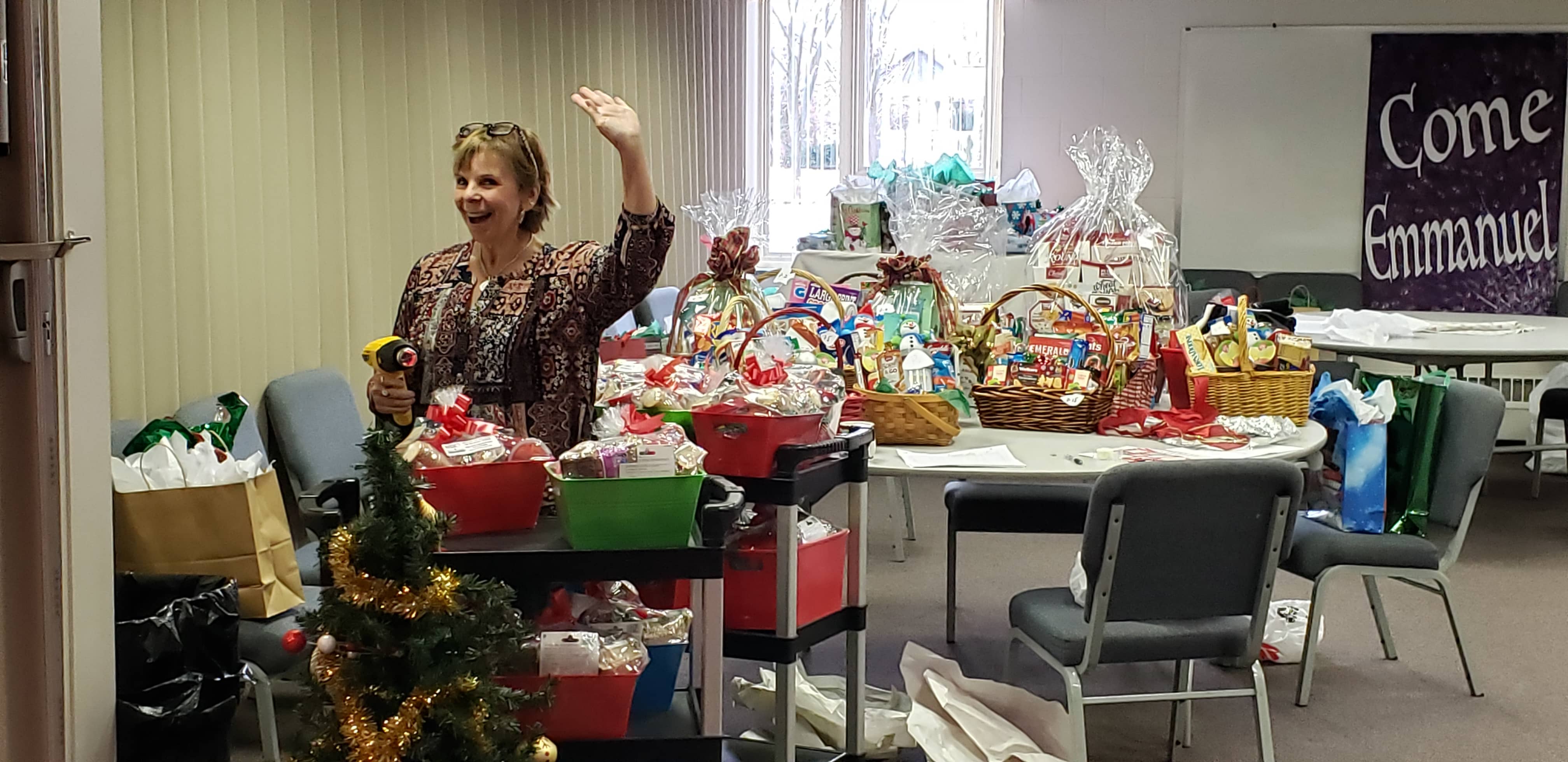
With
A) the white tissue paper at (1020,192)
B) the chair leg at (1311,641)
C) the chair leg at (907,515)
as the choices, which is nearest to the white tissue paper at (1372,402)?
the chair leg at (1311,641)

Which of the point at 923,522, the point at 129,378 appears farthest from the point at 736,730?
the point at 923,522

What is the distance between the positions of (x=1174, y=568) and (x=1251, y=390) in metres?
0.90

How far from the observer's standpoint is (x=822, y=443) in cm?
272

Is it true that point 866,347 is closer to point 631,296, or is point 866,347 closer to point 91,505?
point 631,296

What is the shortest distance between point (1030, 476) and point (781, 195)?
15.7 ft

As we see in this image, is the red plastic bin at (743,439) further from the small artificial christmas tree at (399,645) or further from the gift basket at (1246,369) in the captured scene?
the gift basket at (1246,369)

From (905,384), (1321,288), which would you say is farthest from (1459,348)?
(905,384)

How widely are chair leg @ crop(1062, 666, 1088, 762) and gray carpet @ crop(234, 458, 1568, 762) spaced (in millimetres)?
491

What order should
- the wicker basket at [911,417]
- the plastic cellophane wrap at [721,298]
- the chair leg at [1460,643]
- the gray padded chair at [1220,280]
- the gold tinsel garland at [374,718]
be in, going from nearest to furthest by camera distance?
1. the gold tinsel garland at [374,718]
2. the wicker basket at [911,417]
3. the chair leg at [1460,643]
4. the plastic cellophane wrap at [721,298]
5. the gray padded chair at [1220,280]

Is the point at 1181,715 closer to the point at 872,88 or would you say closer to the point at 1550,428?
the point at 1550,428

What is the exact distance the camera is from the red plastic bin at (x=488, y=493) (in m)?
2.03

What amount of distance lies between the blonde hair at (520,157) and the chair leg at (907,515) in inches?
109

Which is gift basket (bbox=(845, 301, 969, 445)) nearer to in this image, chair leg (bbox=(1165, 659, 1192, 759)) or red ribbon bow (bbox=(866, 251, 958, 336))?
red ribbon bow (bbox=(866, 251, 958, 336))

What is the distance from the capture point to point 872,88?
24.1 feet
